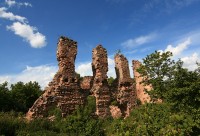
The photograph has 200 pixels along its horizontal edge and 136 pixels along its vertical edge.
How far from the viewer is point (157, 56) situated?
23.3 metres

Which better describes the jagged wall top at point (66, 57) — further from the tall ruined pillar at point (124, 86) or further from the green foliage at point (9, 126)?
the green foliage at point (9, 126)

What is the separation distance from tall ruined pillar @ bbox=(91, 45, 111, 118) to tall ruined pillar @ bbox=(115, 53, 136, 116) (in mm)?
2231

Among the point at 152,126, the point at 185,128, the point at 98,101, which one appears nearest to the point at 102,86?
the point at 98,101

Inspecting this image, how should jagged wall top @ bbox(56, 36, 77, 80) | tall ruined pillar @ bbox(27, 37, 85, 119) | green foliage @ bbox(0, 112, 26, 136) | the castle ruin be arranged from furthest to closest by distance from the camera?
1. jagged wall top @ bbox(56, 36, 77, 80)
2. the castle ruin
3. tall ruined pillar @ bbox(27, 37, 85, 119)
4. green foliage @ bbox(0, 112, 26, 136)

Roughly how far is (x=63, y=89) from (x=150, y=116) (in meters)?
11.7

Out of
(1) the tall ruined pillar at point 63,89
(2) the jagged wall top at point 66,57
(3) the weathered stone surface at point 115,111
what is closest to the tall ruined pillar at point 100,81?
(3) the weathered stone surface at point 115,111

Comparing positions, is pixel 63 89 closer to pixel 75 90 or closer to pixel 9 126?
pixel 75 90

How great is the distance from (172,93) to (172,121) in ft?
17.9

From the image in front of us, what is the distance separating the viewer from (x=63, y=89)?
21516mm

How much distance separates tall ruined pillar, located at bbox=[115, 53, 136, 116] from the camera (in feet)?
85.2

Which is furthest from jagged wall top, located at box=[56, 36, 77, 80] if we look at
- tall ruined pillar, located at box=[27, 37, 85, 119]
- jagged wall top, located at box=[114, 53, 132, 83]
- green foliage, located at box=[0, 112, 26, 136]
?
jagged wall top, located at box=[114, 53, 132, 83]

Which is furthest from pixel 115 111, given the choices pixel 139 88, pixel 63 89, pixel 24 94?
pixel 139 88

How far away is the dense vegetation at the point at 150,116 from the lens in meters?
10.6

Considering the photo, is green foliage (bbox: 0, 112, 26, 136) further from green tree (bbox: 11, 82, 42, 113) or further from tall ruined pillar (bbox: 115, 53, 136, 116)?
tall ruined pillar (bbox: 115, 53, 136, 116)
